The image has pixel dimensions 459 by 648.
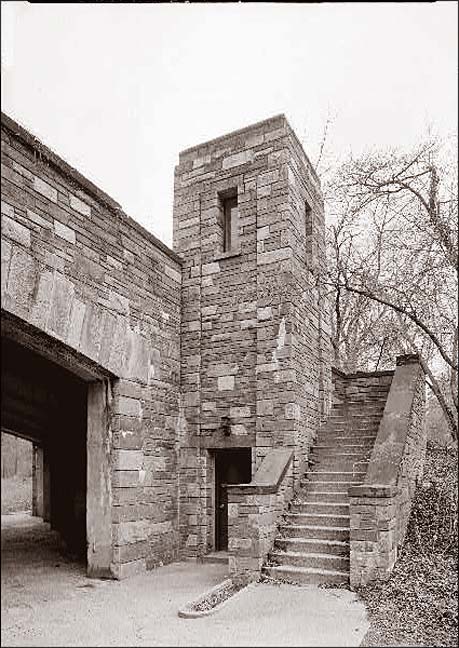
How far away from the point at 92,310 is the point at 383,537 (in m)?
4.08

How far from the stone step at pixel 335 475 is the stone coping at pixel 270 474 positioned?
2.39ft

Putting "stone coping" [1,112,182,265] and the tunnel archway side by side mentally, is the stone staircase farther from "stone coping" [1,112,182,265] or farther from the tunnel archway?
"stone coping" [1,112,182,265]

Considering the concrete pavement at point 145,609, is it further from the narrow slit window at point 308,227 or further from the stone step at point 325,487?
the narrow slit window at point 308,227

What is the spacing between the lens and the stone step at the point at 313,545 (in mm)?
6980

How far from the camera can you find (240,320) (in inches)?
351

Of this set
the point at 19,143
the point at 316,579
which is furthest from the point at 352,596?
the point at 19,143

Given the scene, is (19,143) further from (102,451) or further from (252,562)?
(252,562)

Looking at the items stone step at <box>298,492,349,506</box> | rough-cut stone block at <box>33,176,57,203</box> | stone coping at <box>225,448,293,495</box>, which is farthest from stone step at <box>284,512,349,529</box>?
rough-cut stone block at <box>33,176,57,203</box>

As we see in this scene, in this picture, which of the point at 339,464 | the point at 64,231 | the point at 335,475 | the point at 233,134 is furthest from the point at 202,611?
the point at 233,134

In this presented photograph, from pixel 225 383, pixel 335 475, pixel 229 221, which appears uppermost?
pixel 229 221

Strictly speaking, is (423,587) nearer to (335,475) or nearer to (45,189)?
(335,475)

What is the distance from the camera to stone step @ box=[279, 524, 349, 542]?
7.22 metres

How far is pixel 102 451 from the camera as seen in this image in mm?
7156

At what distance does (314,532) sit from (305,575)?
2.42 feet
